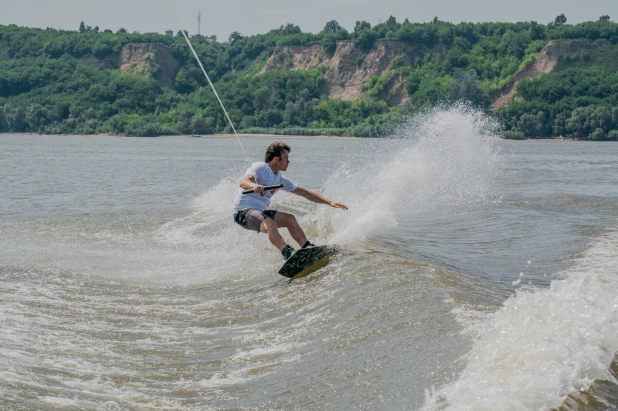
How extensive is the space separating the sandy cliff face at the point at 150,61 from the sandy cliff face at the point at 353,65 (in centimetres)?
1957

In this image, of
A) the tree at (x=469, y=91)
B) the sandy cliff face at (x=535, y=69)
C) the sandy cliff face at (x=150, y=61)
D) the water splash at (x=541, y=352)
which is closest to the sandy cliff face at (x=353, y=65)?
the tree at (x=469, y=91)

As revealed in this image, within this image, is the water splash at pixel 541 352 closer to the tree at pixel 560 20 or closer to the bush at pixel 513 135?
the bush at pixel 513 135

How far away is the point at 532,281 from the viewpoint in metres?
10.1

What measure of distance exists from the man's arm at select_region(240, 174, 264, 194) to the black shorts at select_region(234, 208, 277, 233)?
381 mm

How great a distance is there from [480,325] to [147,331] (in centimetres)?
298

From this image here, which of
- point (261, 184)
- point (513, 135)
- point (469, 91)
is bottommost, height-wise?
point (513, 135)

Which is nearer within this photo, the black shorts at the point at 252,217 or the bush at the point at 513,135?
the black shorts at the point at 252,217

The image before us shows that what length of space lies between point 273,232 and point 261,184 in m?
0.62

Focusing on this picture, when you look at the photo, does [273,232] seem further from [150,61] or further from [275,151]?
[150,61]

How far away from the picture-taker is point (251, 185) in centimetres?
1017

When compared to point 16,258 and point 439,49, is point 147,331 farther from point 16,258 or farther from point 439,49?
point 439,49

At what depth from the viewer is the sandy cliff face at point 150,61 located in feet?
442

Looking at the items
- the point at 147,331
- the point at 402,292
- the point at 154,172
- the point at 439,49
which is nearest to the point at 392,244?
the point at 402,292

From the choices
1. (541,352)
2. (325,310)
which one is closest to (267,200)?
(325,310)
